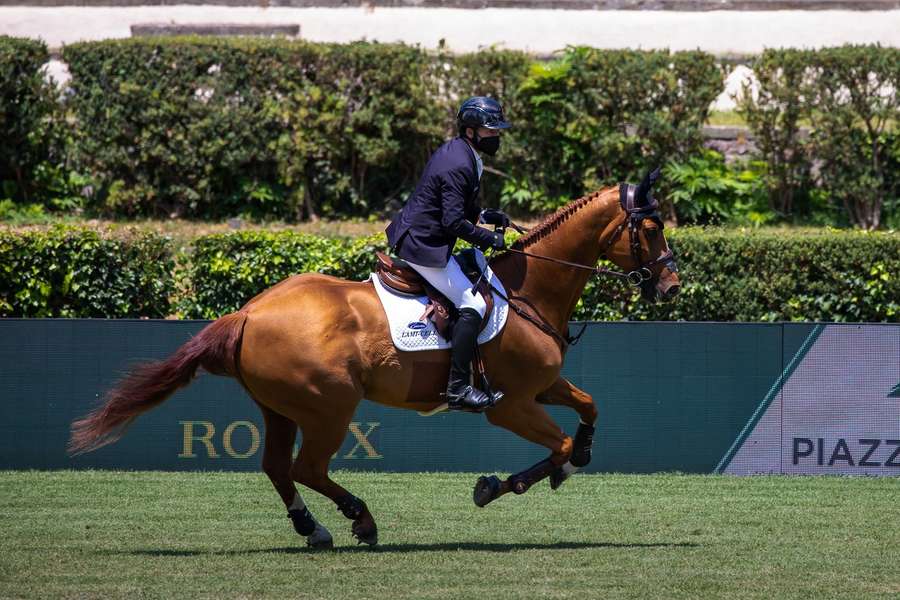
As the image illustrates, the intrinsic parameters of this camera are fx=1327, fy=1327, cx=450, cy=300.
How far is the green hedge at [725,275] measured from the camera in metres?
13.8

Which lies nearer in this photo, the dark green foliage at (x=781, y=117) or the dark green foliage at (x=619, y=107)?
the dark green foliage at (x=781, y=117)


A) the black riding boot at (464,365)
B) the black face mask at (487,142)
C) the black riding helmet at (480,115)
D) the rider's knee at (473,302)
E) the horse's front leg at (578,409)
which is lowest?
the horse's front leg at (578,409)

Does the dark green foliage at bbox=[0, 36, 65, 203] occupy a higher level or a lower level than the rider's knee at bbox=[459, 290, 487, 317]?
lower

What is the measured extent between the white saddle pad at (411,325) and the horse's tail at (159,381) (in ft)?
3.11

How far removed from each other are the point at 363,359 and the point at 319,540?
123 cm

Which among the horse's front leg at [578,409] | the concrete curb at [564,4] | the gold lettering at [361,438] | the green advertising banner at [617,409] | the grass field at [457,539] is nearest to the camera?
the grass field at [457,539]

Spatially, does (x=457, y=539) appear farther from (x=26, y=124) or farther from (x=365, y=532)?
(x=26, y=124)

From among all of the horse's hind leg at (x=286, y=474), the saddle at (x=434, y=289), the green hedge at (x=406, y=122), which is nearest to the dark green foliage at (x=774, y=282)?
the green hedge at (x=406, y=122)

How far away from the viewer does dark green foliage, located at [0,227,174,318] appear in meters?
13.6

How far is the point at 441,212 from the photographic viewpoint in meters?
8.73

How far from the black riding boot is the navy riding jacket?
0.41m

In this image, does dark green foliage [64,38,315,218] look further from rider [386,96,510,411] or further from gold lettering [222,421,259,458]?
rider [386,96,510,411]

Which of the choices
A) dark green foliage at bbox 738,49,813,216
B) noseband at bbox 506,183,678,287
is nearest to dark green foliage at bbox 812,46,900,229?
dark green foliage at bbox 738,49,813,216

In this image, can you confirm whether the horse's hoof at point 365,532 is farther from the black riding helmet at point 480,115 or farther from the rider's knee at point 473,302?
the black riding helmet at point 480,115
